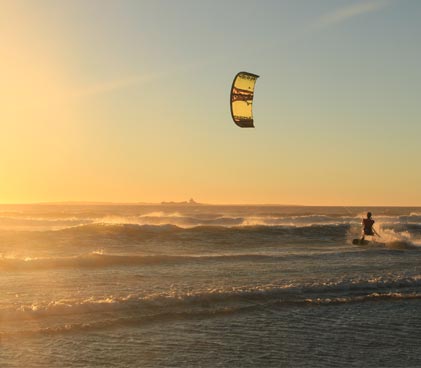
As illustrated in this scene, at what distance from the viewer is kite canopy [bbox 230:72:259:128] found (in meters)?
13.2

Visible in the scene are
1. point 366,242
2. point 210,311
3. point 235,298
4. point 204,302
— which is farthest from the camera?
point 366,242

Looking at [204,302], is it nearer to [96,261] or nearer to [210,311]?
[210,311]

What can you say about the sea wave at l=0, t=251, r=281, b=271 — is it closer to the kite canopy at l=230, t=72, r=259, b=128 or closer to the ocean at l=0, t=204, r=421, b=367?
the ocean at l=0, t=204, r=421, b=367

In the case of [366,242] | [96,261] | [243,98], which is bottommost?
[96,261]

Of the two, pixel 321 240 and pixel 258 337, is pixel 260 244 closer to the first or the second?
pixel 321 240

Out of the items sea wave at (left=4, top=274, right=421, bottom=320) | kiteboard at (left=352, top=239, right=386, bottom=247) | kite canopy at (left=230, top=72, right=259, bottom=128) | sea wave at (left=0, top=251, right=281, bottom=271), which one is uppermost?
kite canopy at (left=230, top=72, right=259, bottom=128)

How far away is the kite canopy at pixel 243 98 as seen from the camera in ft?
43.2

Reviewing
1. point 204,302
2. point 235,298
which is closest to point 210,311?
point 204,302

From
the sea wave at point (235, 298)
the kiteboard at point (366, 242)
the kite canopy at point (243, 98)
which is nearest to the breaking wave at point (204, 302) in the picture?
the sea wave at point (235, 298)

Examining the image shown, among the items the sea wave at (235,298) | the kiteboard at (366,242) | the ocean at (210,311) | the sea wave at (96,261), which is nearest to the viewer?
the ocean at (210,311)

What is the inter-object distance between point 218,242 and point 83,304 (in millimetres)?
18966

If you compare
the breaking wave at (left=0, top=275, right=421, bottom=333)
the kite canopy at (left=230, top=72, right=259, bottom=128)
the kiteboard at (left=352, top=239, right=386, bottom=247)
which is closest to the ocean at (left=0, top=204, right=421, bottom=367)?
the breaking wave at (left=0, top=275, right=421, bottom=333)

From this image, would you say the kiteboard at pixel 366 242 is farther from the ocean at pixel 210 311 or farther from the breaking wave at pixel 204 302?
the breaking wave at pixel 204 302

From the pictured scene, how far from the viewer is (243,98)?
45.0 feet
